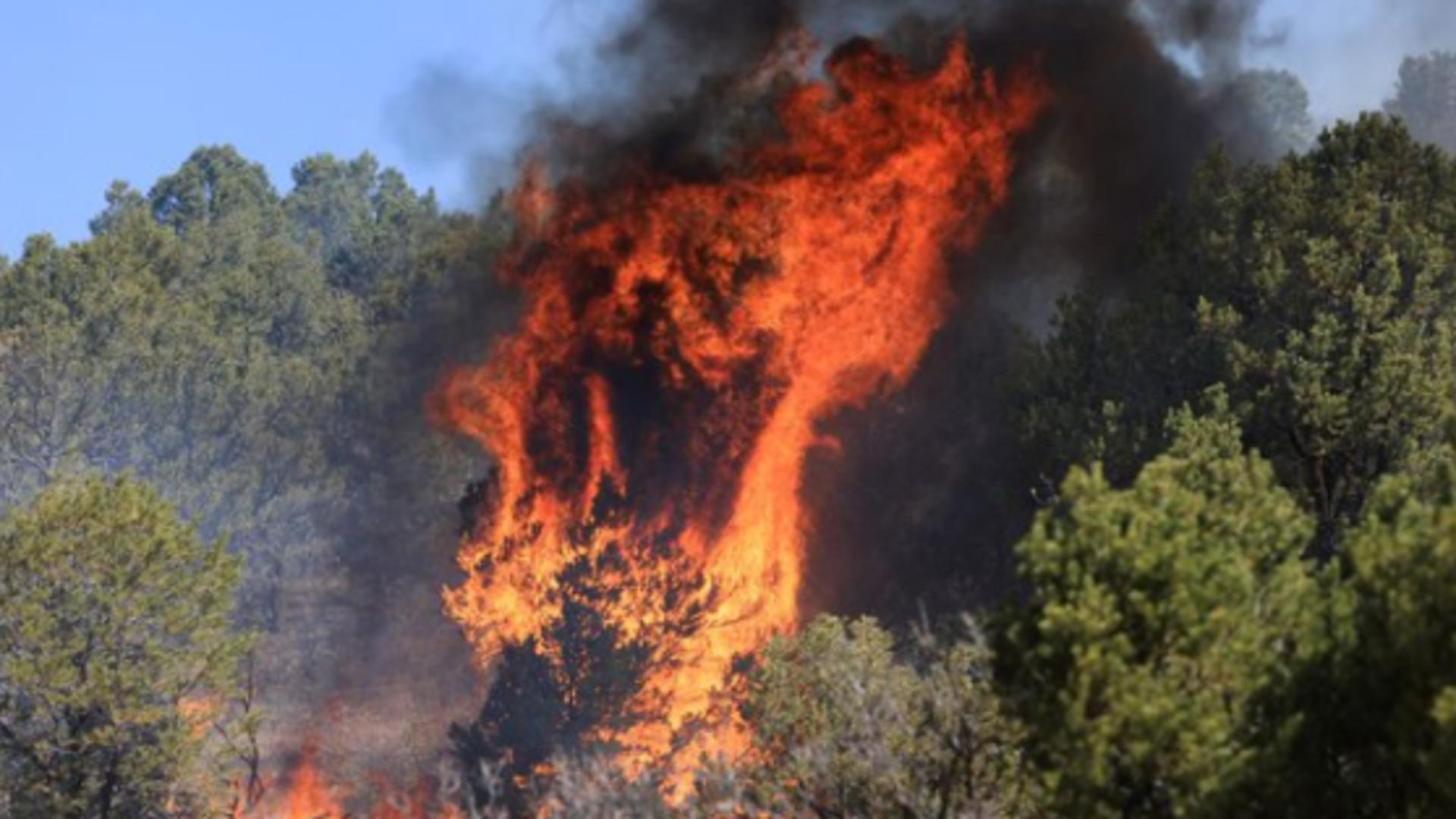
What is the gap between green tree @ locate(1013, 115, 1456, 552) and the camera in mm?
44750

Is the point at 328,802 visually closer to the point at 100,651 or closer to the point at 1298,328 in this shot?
the point at 100,651

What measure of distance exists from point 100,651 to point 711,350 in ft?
56.2

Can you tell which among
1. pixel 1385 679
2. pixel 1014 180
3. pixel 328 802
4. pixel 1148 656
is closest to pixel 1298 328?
pixel 1014 180

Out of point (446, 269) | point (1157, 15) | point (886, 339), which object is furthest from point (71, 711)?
point (446, 269)

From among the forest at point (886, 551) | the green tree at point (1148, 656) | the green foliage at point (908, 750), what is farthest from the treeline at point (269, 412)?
the green tree at point (1148, 656)

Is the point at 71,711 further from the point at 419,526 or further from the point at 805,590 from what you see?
the point at 419,526

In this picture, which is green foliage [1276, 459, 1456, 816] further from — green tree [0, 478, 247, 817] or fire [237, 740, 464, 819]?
fire [237, 740, 464, 819]

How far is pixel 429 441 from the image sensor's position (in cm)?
8300

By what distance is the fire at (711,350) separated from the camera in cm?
5234

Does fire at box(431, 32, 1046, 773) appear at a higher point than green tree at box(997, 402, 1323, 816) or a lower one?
higher

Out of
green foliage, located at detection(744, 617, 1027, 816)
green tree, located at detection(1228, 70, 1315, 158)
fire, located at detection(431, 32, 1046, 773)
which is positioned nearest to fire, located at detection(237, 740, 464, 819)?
fire, located at detection(431, 32, 1046, 773)

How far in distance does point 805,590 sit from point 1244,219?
16.4 m

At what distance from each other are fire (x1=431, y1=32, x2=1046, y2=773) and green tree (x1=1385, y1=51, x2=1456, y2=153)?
354 ft

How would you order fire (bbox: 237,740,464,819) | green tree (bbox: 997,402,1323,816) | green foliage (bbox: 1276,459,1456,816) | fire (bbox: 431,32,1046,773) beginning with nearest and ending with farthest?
green foliage (bbox: 1276,459,1456,816) → green tree (bbox: 997,402,1323,816) → fire (bbox: 431,32,1046,773) → fire (bbox: 237,740,464,819)
